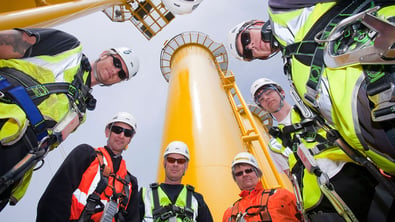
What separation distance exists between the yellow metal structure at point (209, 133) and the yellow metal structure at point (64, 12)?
2.16 metres

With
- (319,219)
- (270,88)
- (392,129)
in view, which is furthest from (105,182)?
(270,88)

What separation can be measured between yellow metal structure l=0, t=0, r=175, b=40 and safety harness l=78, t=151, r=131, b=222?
158 centimetres

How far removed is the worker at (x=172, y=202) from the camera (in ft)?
9.12

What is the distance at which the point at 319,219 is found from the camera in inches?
80.8

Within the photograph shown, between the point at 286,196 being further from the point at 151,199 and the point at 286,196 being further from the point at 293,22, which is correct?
the point at 293,22

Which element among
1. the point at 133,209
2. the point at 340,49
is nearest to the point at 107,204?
the point at 133,209

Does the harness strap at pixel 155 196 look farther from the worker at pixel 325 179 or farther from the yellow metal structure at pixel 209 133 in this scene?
the worker at pixel 325 179

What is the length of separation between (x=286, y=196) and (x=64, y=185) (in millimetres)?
2482

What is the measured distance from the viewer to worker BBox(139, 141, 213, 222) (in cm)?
278

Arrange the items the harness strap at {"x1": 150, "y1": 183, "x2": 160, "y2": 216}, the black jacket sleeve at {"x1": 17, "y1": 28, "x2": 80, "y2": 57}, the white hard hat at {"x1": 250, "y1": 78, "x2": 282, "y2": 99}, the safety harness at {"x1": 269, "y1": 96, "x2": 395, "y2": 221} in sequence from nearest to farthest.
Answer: the safety harness at {"x1": 269, "y1": 96, "x2": 395, "y2": 221}, the black jacket sleeve at {"x1": 17, "y1": 28, "x2": 80, "y2": 57}, the harness strap at {"x1": 150, "y1": 183, "x2": 160, "y2": 216}, the white hard hat at {"x1": 250, "y1": 78, "x2": 282, "y2": 99}

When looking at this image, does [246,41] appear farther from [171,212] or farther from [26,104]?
[171,212]

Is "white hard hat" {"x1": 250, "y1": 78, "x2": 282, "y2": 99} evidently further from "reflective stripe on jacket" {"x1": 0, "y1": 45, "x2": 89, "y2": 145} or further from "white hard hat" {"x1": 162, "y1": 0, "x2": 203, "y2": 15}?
"white hard hat" {"x1": 162, "y1": 0, "x2": 203, "y2": 15}

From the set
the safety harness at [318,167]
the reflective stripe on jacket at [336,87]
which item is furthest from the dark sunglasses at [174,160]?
the reflective stripe on jacket at [336,87]

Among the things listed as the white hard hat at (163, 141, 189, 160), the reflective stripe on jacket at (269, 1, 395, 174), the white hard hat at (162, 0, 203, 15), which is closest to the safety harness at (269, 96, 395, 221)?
the reflective stripe on jacket at (269, 1, 395, 174)
